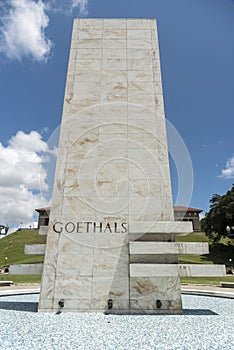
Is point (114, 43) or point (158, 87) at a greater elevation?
point (114, 43)

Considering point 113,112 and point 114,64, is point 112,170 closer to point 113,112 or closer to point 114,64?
point 113,112

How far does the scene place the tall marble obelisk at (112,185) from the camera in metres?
8.91

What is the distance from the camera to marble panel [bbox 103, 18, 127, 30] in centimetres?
1408

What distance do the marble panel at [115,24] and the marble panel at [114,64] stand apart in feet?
9.07

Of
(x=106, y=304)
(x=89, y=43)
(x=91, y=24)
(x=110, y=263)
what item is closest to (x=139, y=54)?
(x=89, y=43)

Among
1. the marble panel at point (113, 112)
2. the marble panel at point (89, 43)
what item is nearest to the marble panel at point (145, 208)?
the marble panel at point (113, 112)

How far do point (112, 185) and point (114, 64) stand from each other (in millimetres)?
7345

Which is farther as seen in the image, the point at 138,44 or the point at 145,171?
the point at 138,44

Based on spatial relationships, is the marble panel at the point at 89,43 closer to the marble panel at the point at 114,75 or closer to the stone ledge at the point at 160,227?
the marble panel at the point at 114,75

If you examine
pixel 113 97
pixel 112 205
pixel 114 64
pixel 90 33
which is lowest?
pixel 112 205

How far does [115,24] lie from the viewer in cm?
1416

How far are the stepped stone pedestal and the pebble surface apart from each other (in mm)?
919

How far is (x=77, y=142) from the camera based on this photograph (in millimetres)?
11445

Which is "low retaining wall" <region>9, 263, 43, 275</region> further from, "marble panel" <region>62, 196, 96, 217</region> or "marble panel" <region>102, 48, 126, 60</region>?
"marble panel" <region>102, 48, 126, 60</region>
